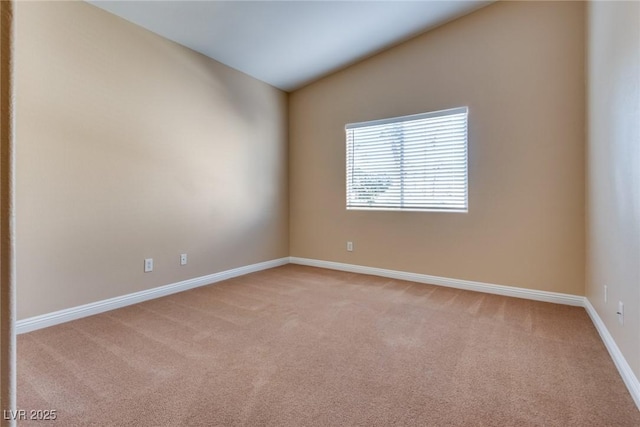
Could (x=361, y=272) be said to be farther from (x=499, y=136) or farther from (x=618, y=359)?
(x=618, y=359)

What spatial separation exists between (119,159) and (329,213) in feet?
8.23

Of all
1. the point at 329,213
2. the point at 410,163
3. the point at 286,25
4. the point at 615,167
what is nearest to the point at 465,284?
the point at 410,163

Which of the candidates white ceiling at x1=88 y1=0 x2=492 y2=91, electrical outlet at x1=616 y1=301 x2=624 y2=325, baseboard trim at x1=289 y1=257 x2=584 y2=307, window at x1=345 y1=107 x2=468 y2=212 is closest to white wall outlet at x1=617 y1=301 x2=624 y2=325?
electrical outlet at x1=616 y1=301 x2=624 y2=325

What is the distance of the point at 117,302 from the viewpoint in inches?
107

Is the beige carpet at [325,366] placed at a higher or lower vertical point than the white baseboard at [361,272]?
lower

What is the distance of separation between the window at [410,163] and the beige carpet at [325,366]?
127 cm

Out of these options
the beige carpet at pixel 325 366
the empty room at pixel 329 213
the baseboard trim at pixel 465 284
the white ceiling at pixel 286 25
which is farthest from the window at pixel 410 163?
the beige carpet at pixel 325 366

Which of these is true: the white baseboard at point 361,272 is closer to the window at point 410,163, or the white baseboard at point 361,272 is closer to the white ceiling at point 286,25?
the window at point 410,163

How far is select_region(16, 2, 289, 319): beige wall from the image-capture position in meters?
2.26

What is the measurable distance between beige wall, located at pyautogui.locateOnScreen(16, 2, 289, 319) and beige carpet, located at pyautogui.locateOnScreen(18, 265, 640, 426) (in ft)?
1.50

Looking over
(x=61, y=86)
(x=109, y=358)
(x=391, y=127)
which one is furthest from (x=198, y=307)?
(x=391, y=127)

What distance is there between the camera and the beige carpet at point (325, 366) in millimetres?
1377

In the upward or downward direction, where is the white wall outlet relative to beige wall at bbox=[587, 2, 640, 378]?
downward

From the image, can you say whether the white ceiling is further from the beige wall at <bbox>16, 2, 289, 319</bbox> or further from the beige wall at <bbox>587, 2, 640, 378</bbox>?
the beige wall at <bbox>587, 2, 640, 378</bbox>
